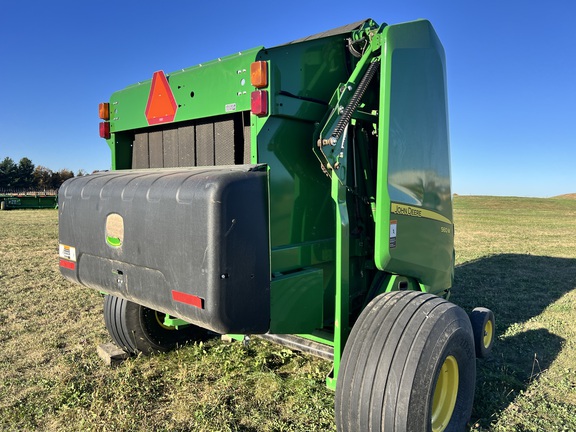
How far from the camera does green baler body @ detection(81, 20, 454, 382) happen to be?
2646mm

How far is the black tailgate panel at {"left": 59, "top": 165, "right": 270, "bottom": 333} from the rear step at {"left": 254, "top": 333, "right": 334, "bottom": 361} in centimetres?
98

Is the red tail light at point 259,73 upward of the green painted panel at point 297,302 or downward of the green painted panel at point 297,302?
upward

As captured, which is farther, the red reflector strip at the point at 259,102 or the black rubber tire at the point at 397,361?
the red reflector strip at the point at 259,102

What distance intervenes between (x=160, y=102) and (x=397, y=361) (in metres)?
2.35

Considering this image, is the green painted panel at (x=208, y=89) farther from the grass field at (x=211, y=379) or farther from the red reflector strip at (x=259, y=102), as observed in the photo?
the grass field at (x=211, y=379)

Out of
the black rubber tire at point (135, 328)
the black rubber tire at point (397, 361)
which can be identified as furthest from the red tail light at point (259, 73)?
the black rubber tire at point (135, 328)

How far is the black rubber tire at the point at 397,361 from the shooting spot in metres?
2.29

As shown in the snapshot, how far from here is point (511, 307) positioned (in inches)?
233

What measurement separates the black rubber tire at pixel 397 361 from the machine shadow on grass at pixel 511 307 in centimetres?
97

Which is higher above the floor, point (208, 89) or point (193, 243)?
point (208, 89)

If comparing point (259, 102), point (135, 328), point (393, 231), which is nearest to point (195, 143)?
point (259, 102)

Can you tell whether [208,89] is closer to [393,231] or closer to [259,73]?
[259,73]

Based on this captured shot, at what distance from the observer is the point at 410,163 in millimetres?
3207


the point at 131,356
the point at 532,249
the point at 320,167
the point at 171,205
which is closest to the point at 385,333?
the point at 320,167
